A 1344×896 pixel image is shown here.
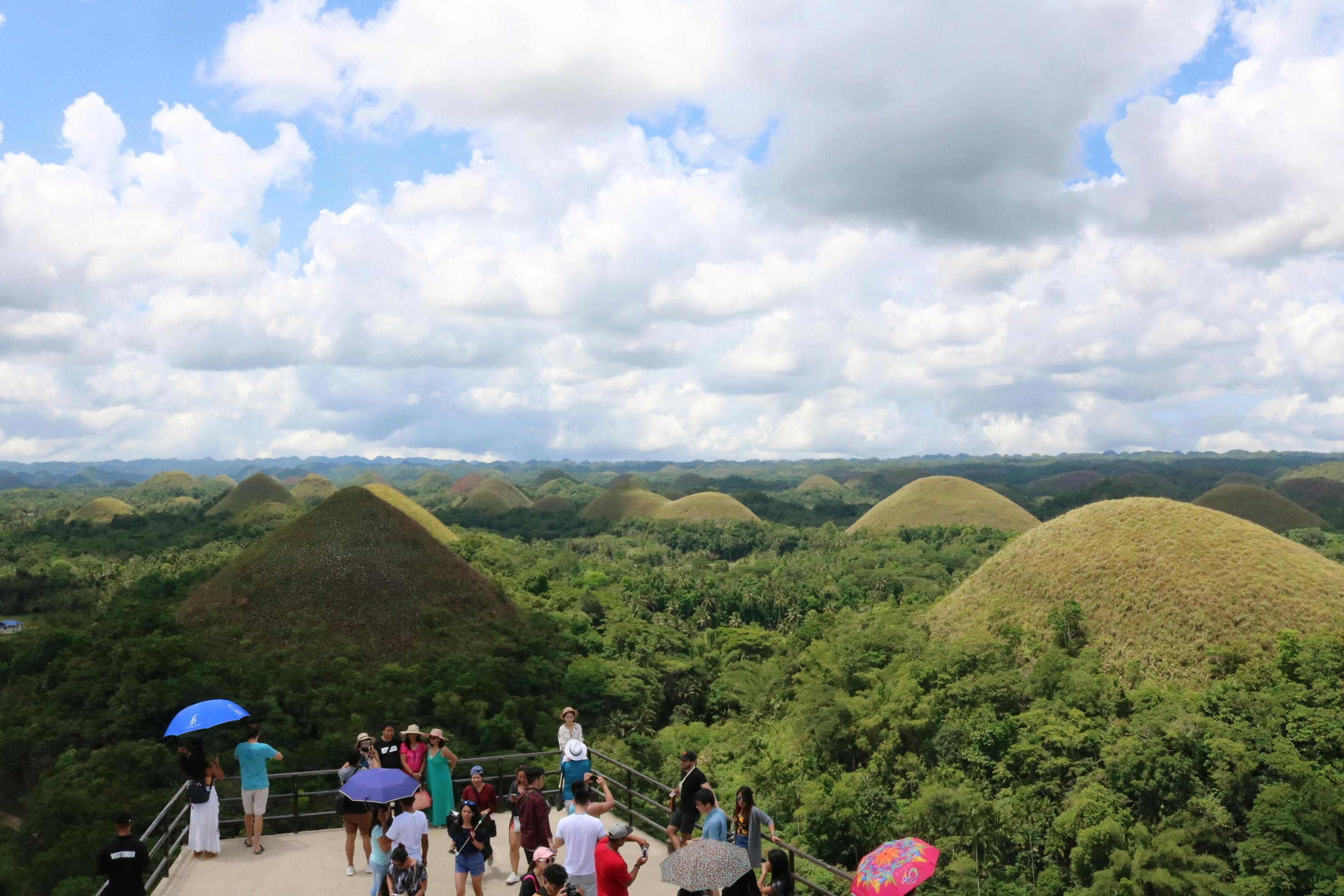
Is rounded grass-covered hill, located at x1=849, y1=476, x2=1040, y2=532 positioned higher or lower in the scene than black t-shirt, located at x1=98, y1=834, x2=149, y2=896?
lower

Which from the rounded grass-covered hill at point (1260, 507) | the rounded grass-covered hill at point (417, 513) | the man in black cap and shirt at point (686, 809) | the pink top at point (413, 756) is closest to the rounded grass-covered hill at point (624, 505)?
the rounded grass-covered hill at point (417, 513)

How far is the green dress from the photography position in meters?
11.1

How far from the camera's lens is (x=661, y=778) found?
27.6 meters

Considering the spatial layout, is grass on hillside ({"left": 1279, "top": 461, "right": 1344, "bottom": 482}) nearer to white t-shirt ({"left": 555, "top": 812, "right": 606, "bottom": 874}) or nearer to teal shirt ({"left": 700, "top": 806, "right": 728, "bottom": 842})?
teal shirt ({"left": 700, "top": 806, "right": 728, "bottom": 842})

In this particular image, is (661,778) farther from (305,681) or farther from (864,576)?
(864,576)

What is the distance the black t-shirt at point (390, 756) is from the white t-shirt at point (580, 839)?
3511 mm

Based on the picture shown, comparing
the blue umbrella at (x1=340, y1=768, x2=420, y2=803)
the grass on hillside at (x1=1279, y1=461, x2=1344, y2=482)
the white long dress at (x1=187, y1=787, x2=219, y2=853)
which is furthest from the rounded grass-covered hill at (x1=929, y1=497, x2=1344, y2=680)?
the grass on hillside at (x1=1279, y1=461, x2=1344, y2=482)

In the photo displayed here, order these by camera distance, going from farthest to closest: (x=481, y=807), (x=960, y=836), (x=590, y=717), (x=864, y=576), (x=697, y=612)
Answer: (x=864, y=576) < (x=697, y=612) < (x=590, y=717) < (x=960, y=836) < (x=481, y=807)

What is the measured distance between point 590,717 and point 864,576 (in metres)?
31.4

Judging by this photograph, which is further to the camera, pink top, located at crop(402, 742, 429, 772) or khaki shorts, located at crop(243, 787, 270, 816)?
khaki shorts, located at crop(243, 787, 270, 816)

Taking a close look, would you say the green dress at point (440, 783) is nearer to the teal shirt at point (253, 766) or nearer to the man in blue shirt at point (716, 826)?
the teal shirt at point (253, 766)

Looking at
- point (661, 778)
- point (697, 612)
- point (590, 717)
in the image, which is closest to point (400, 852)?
point (661, 778)

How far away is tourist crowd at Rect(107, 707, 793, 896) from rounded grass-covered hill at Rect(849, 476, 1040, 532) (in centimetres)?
7789

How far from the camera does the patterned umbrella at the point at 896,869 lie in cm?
774
